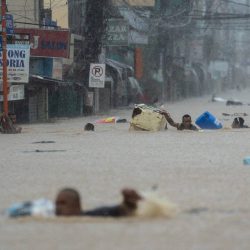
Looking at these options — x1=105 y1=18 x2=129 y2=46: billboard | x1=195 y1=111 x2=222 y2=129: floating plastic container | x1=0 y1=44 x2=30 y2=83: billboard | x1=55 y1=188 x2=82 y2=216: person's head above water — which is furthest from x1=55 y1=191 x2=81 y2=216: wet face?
x1=105 y1=18 x2=129 y2=46: billboard

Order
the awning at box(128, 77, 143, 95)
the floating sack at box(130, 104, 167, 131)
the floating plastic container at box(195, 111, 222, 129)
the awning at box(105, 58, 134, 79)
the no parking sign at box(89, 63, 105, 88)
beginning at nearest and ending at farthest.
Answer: the floating sack at box(130, 104, 167, 131)
the floating plastic container at box(195, 111, 222, 129)
the no parking sign at box(89, 63, 105, 88)
the awning at box(105, 58, 134, 79)
the awning at box(128, 77, 143, 95)

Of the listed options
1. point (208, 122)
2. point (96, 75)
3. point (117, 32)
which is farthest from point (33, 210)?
point (117, 32)

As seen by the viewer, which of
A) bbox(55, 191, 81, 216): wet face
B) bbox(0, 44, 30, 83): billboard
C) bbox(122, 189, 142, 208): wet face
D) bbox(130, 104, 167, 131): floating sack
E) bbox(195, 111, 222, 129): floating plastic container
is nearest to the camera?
bbox(122, 189, 142, 208): wet face

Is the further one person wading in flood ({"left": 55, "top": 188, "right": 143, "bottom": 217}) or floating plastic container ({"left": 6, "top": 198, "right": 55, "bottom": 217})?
floating plastic container ({"left": 6, "top": 198, "right": 55, "bottom": 217})

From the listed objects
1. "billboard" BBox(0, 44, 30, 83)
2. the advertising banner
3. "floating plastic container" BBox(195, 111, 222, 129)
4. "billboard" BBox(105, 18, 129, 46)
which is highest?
"billboard" BBox(105, 18, 129, 46)

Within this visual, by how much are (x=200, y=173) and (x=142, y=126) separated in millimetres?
11027

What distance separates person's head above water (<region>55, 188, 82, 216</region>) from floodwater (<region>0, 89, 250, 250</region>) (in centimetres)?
27

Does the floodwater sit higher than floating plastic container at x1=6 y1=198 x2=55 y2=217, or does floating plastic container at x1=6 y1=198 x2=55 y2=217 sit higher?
floating plastic container at x1=6 y1=198 x2=55 y2=217

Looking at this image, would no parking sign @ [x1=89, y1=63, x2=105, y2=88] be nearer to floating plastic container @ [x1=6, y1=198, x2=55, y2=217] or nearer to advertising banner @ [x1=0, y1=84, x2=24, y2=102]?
advertising banner @ [x1=0, y1=84, x2=24, y2=102]

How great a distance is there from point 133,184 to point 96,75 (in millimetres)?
23738

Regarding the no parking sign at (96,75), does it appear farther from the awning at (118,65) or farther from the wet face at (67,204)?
the wet face at (67,204)

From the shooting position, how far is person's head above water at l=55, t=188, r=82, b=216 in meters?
7.46

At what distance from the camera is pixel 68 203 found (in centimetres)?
750

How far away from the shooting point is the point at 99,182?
1033 cm
